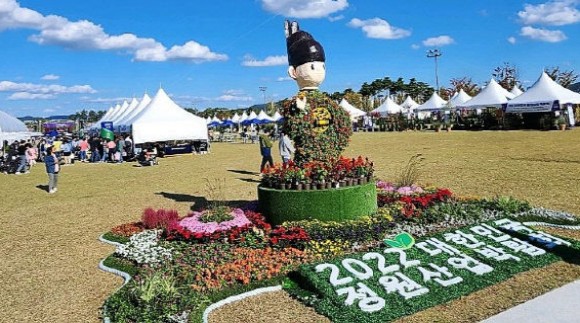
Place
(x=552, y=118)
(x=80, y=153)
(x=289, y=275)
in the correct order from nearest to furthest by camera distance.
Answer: (x=289, y=275) → (x=80, y=153) → (x=552, y=118)

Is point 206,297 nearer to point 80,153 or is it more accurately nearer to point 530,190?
point 530,190

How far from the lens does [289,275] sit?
666cm

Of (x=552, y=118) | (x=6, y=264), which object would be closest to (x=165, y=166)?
(x=6, y=264)

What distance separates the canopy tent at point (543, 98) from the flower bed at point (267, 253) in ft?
87.2

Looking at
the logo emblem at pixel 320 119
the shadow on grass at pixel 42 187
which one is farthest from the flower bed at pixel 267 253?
the shadow on grass at pixel 42 187

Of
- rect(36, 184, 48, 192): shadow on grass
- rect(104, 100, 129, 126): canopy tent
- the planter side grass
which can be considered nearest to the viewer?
the planter side grass

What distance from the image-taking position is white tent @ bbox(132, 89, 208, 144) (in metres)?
27.2

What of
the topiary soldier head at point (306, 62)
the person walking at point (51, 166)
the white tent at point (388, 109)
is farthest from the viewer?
the white tent at point (388, 109)

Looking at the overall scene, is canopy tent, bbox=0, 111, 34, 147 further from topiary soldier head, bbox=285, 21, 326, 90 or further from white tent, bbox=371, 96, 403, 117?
white tent, bbox=371, 96, 403, 117

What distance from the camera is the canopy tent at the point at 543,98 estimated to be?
32.2 meters

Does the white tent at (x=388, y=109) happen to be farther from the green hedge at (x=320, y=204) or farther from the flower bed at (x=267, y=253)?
the green hedge at (x=320, y=204)

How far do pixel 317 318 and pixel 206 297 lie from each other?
4.84ft

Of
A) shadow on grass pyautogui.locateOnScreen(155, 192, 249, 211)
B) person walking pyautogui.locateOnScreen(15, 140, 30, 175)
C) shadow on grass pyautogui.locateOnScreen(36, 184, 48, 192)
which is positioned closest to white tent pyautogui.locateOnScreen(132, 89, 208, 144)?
person walking pyautogui.locateOnScreen(15, 140, 30, 175)

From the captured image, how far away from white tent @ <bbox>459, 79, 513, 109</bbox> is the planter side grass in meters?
32.7
